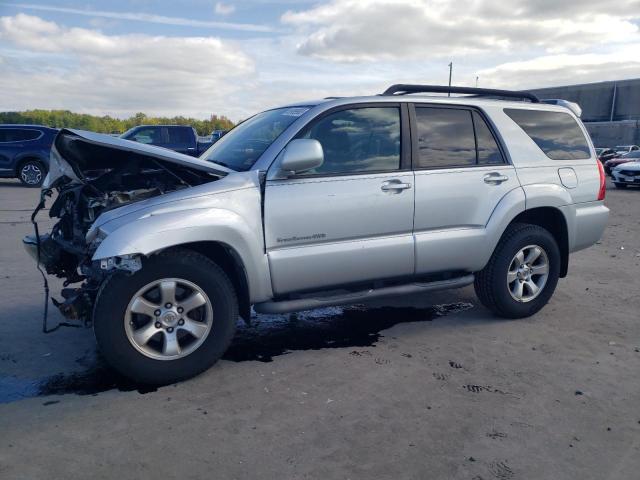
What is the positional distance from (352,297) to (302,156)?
3.75 ft

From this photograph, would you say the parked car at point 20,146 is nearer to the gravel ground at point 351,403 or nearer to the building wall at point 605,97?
the gravel ground at point 351,403

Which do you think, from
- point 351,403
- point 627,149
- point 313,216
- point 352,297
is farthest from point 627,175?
point 351,403

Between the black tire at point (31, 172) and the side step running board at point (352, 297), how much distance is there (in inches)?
583

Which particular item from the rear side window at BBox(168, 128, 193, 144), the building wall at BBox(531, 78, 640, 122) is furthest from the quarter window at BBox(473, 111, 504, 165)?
the building wall at BBox(531, 78, 640, 122)

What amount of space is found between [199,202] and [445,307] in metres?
2.81

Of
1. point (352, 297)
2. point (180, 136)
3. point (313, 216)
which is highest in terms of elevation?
point (180, 136)

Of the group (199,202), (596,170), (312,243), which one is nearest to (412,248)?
(312,243)

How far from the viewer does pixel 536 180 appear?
488 cm

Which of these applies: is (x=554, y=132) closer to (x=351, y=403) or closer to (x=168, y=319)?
(x=351, y=403)

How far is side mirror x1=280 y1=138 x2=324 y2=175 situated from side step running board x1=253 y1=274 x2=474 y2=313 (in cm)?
93

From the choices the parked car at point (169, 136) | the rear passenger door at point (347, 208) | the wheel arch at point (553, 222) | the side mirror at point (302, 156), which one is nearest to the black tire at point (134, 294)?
the rear passenger door at point (347, 208)

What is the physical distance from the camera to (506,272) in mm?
4809

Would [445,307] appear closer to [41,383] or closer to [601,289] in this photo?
[601,289]

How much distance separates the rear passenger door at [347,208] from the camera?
3846 millimetres
